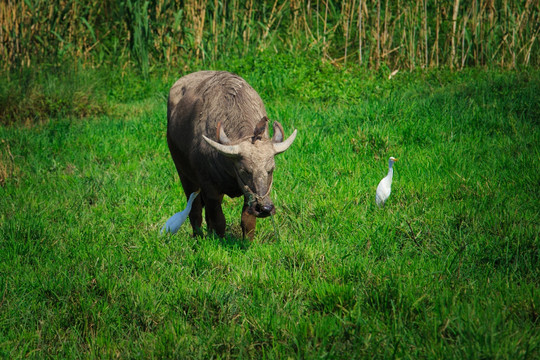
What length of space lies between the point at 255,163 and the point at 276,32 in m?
7.55

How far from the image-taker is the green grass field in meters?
3.32

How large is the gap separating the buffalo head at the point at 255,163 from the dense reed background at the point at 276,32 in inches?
259

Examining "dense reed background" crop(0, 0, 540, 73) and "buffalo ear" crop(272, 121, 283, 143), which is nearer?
"buffalo ear" crop(272, 121, 283, 143)

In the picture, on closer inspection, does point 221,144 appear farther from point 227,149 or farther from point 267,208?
point 267,208

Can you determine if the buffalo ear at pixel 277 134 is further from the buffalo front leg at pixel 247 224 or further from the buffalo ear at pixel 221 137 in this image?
the buffalo front leg at pixel 247 224

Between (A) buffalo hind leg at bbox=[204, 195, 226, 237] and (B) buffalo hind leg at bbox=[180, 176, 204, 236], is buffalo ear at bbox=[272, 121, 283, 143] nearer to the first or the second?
(A) buffalo hind leg at bbox=[204, 195, 226, 237]

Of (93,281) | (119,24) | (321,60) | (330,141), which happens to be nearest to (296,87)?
(321,60)

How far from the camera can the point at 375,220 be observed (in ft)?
16.3

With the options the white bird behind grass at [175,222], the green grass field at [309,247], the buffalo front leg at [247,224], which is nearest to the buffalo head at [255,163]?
the buffalo front leg at [247,224]

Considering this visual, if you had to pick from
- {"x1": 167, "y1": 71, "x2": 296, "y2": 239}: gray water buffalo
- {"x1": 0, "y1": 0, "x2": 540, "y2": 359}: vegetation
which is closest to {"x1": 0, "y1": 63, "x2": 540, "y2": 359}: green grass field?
{"x1": 0, "y1": 0, "x2": 540, "y2": 359}: vegetation

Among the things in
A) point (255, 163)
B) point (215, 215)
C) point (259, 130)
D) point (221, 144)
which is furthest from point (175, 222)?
point (259, 130)

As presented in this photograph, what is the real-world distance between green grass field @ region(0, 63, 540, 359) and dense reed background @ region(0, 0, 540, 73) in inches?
92.3

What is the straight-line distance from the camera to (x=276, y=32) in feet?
37.5

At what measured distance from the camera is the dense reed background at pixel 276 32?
10336 mm
